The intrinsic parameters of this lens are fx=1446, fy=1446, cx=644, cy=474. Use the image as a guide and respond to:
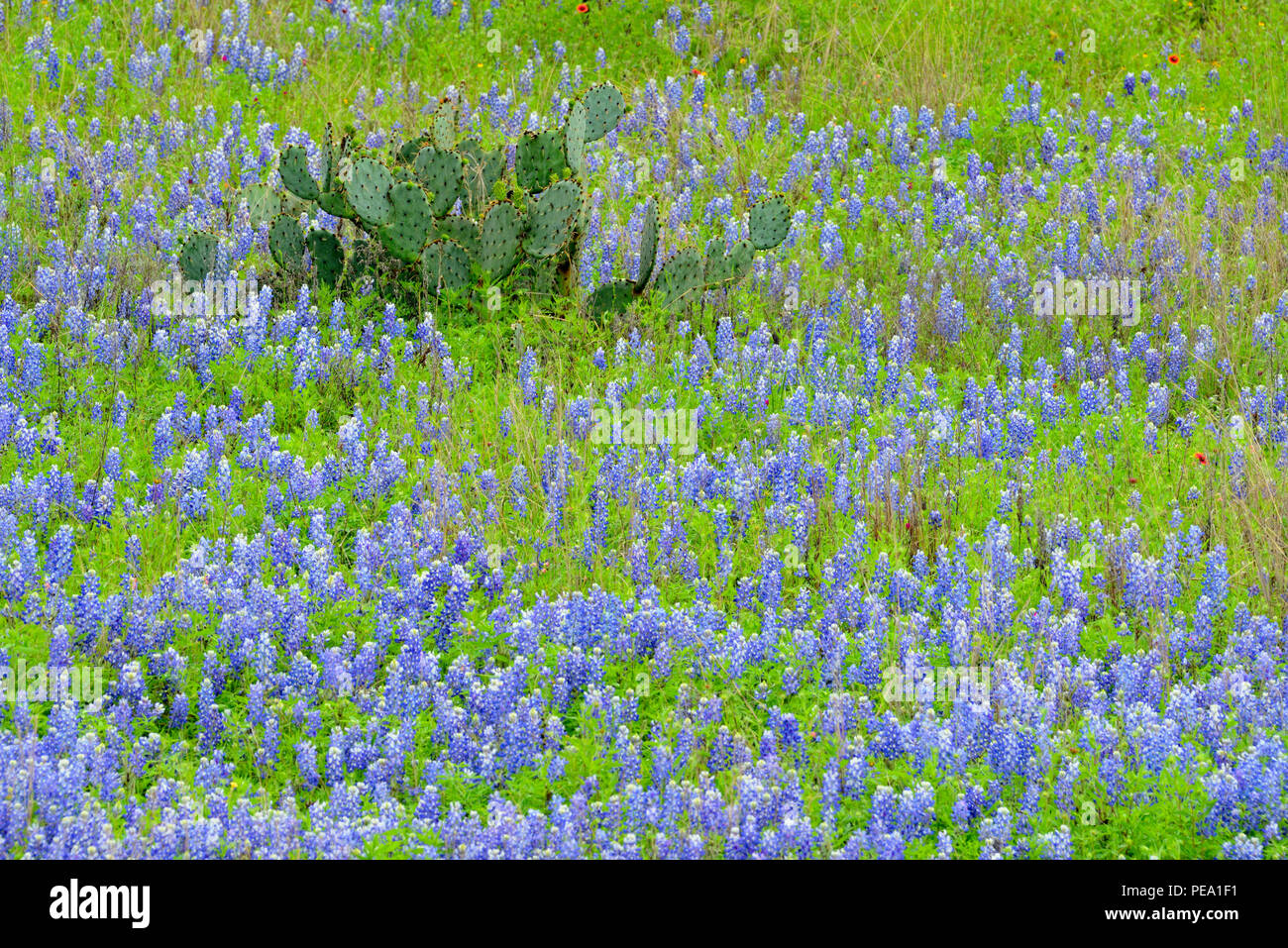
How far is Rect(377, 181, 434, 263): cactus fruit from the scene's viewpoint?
25.3ft

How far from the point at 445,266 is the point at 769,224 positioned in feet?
6.06

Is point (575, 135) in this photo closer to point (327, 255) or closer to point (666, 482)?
point (327, 255)

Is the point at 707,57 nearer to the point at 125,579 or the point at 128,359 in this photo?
the point at 128,359

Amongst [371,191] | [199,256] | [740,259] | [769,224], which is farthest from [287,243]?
[769,224]

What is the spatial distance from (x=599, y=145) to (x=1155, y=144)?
13.3ft

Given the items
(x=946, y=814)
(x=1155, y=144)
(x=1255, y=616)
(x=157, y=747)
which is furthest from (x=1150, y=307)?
(x=157, y=747)

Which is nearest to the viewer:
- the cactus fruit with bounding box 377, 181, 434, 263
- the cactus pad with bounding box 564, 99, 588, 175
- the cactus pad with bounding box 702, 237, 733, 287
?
the cactus fruit with bounding box 377, 181, 434, 263

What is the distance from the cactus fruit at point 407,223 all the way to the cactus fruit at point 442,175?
0.26ft

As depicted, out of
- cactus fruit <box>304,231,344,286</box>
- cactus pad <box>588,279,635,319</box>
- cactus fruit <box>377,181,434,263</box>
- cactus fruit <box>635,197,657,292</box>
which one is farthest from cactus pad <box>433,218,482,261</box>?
cactus fruit <box>635,197,657,292</box>

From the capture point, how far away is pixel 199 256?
7.91 m

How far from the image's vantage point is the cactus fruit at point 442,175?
7.91 m

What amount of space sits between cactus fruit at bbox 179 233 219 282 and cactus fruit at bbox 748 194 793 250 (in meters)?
2.99

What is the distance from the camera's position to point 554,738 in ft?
15.1

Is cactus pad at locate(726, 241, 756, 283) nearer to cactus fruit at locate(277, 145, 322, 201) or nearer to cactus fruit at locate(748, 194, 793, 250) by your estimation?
cactus fruit at locate(748, 194, 793, 250)
